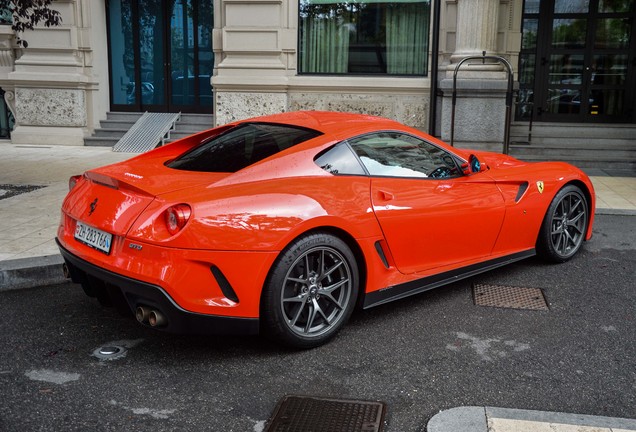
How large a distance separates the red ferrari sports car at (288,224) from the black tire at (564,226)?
0.99 feet

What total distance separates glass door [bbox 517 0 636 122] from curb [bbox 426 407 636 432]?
37.6 feet

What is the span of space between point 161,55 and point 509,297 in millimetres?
12039

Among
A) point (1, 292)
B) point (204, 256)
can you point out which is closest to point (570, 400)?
point (204, 256)

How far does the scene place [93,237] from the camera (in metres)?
3.92

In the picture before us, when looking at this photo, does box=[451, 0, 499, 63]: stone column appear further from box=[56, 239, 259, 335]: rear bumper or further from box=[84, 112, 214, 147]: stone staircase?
box=[56, 239, 259, 335]: rear bumper

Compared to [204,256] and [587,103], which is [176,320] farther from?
[587,103]

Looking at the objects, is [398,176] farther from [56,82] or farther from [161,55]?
[161,55]

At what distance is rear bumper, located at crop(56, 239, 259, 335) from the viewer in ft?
11.6

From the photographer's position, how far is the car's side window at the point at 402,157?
4508 mm

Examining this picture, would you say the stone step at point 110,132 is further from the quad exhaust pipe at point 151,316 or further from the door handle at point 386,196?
the quad exhaust pipe at point 151,316

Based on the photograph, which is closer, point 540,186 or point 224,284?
point 224,284

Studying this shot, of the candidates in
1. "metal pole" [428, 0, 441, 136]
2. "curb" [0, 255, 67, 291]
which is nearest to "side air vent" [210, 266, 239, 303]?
"curb" [0, 255, 67, 291]

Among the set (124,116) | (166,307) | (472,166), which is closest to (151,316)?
(166,307)

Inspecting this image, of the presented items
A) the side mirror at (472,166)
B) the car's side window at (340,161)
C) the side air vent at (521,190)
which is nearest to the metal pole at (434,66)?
the side air vent at (521,190)
